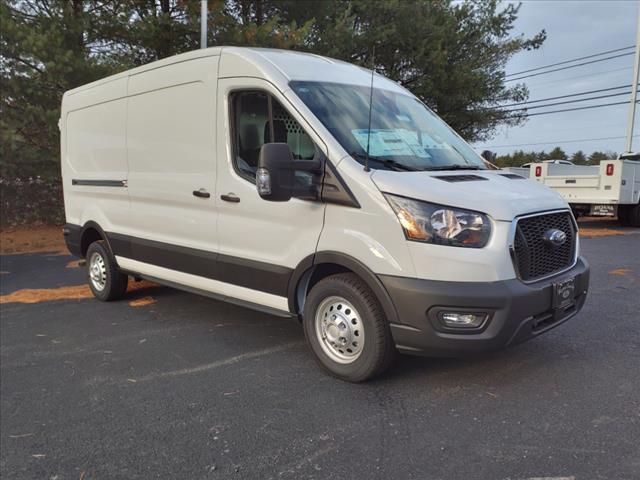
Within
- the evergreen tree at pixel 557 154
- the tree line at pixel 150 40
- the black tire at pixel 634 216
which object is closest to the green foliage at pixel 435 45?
the tree line at pixel 150 40

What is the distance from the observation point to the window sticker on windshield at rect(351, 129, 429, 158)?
3797mm

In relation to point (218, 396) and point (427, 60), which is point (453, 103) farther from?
point (218, 396)

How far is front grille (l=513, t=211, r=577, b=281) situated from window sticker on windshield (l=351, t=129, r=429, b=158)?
0.93 metres

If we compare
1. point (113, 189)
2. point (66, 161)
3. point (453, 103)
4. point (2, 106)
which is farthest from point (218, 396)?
point (453, 103)

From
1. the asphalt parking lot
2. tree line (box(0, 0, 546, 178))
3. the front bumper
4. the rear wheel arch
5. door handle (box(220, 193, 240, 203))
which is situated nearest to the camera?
the asphalt parking lot

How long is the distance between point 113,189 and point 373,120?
324 cm

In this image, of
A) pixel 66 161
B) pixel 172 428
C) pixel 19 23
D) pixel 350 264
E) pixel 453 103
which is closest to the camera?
pixel 172 428

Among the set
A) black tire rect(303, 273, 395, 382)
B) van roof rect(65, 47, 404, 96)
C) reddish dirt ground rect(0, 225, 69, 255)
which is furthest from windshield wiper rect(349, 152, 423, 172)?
reddish dirt ground rect(0, 225, 69, 255)

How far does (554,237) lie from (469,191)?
73 centimetres

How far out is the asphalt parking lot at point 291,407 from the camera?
2.81 metres

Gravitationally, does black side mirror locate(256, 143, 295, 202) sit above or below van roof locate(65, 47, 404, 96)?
below

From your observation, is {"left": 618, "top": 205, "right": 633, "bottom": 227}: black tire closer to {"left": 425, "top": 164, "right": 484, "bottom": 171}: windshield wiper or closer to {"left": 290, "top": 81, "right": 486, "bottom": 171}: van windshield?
{"left": 290, "top": 81, "right": 486, "bottom": 171}: van windshield

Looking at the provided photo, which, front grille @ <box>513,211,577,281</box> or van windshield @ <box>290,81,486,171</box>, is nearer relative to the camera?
front grille @ <box>513,211,577,281</box>

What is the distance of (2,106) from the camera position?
11.8 m
